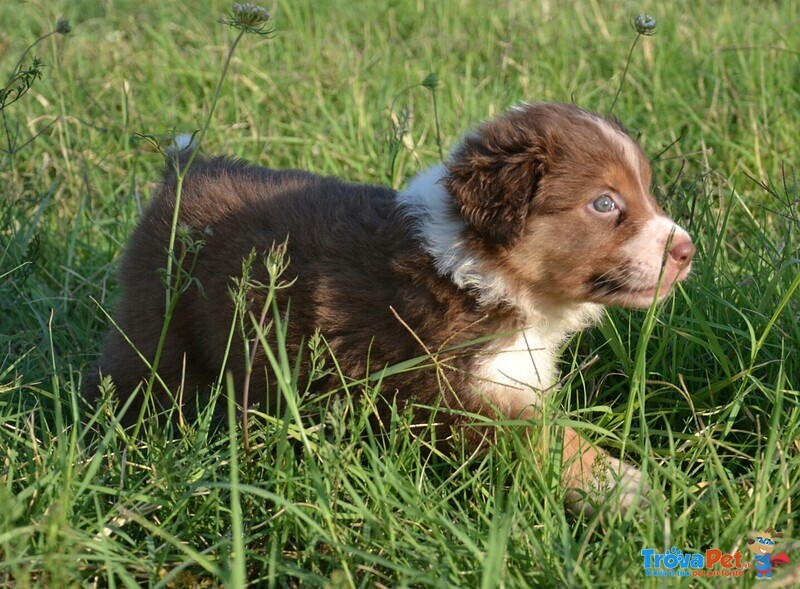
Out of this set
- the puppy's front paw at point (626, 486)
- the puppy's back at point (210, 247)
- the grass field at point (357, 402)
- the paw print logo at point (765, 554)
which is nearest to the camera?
the paw print logo at point (765, 554)

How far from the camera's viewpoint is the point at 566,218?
3.21 meters

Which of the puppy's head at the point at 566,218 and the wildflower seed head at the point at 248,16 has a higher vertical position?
the wildflower seed head at the point at 248,16

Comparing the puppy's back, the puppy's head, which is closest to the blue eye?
the puppy's head

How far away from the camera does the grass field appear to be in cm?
264

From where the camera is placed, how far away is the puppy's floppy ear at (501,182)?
3135mm

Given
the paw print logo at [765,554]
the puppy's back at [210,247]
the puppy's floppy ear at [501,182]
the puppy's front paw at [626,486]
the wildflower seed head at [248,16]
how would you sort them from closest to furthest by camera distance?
the paw print logo at [765,554], the puppy's front paw at [626,486], the wildflower seed head at [248,16], the puppy's floppy ear at [501,182], the puppy's back at [210,247]

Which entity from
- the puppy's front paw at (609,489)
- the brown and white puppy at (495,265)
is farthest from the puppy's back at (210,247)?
the puppy's front paw at (609,489)

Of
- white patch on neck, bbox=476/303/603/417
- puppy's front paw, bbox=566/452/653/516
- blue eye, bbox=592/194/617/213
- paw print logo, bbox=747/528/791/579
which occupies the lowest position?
puppy's front paw, bbox=566/452/653/516

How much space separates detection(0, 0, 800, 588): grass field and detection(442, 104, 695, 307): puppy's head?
0.26 metres

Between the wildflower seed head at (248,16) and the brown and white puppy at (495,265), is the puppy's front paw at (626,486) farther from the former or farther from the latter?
the wildflower seed head at (248,16)

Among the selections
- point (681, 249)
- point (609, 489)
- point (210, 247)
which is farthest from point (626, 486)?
point (210, 247)

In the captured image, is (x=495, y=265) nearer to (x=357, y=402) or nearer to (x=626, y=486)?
(x=357, y=402)

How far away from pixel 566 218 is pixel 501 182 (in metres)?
0.25

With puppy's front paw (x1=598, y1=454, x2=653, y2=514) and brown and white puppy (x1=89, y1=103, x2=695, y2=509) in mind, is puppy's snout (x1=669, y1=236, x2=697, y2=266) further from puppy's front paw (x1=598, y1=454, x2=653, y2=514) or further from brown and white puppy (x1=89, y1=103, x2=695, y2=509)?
puppy's front paw (x1=598, y1=454, x2=653, y2=514)
